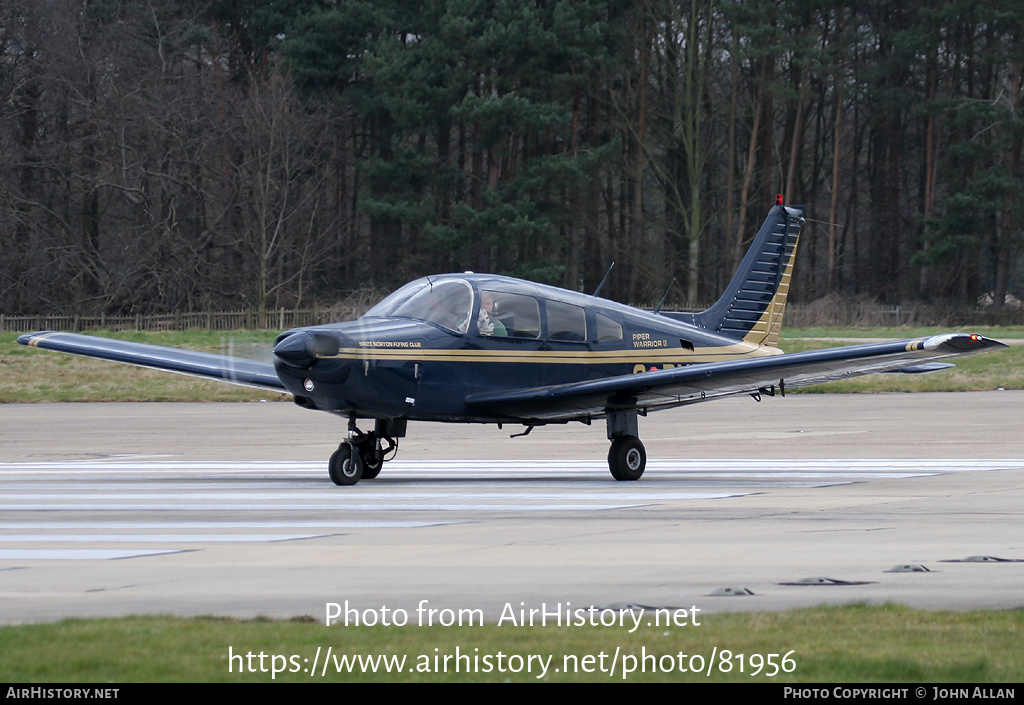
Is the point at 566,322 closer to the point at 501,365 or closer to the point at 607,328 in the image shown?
the point at 607,328

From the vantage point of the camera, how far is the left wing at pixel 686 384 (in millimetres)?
14891

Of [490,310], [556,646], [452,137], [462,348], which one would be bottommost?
[556,646]

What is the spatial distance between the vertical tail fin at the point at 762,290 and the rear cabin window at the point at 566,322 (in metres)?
2.66

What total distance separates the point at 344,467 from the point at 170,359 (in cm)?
381

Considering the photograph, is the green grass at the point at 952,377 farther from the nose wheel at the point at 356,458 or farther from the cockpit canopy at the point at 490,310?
the nose wheel at the point at 356,458

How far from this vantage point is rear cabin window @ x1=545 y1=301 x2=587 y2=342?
53.7 ft

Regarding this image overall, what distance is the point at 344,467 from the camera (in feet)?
50.0

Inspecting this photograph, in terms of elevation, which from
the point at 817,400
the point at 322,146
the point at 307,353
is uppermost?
the point at 322,146

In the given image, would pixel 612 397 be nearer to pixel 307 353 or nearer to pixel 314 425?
pixel 307 353

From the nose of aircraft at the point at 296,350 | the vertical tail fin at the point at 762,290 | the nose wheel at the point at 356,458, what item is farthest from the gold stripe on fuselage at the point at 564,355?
the nose wheel at the point at 356,458

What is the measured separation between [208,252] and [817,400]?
3832 cm

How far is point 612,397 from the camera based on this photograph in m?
16.1

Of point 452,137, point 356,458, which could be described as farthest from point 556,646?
point 452,137
